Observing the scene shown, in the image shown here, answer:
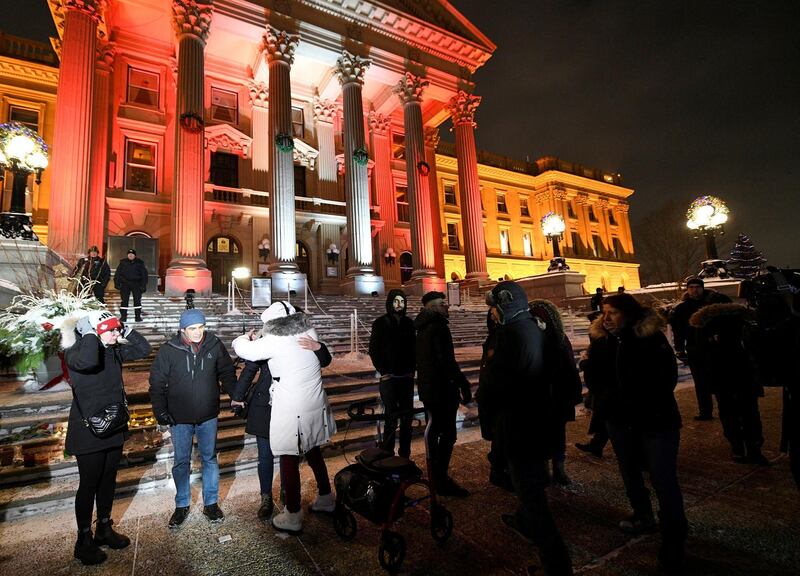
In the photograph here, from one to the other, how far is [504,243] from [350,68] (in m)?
24.2

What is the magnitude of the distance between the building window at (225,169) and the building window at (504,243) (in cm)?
2599

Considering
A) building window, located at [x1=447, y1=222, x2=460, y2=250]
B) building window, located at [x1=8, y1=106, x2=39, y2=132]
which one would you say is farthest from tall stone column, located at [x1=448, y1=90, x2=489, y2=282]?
building window, located at [x1=8, y1=106, x2=39, y2=132]

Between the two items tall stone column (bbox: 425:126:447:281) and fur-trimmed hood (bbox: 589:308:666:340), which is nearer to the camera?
fur-trimmed hood (bbox: 589:308:666:340)

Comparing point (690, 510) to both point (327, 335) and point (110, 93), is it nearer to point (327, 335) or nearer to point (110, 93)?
point (327, 335)

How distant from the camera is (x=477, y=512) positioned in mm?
3441

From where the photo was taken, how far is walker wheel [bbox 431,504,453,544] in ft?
9.67

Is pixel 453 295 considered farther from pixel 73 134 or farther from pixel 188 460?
pixel 73 134

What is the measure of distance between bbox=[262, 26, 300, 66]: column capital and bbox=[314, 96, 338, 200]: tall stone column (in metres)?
6.20

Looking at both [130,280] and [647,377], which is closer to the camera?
[647,377]

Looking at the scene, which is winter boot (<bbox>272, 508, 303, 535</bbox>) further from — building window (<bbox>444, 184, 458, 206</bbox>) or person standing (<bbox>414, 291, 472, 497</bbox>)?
building window (<bbox>444, 184, 458, 206</bbox>)

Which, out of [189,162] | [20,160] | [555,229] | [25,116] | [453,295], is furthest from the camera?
[25,116]

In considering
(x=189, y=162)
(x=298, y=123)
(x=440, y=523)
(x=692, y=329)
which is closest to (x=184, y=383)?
(x=440, y=523)

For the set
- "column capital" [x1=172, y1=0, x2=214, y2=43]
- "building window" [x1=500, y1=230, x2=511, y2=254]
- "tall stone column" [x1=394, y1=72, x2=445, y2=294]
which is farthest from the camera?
"building window" [x1=500, y1=230, x2=511, y2=254]

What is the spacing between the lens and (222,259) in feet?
67.2
